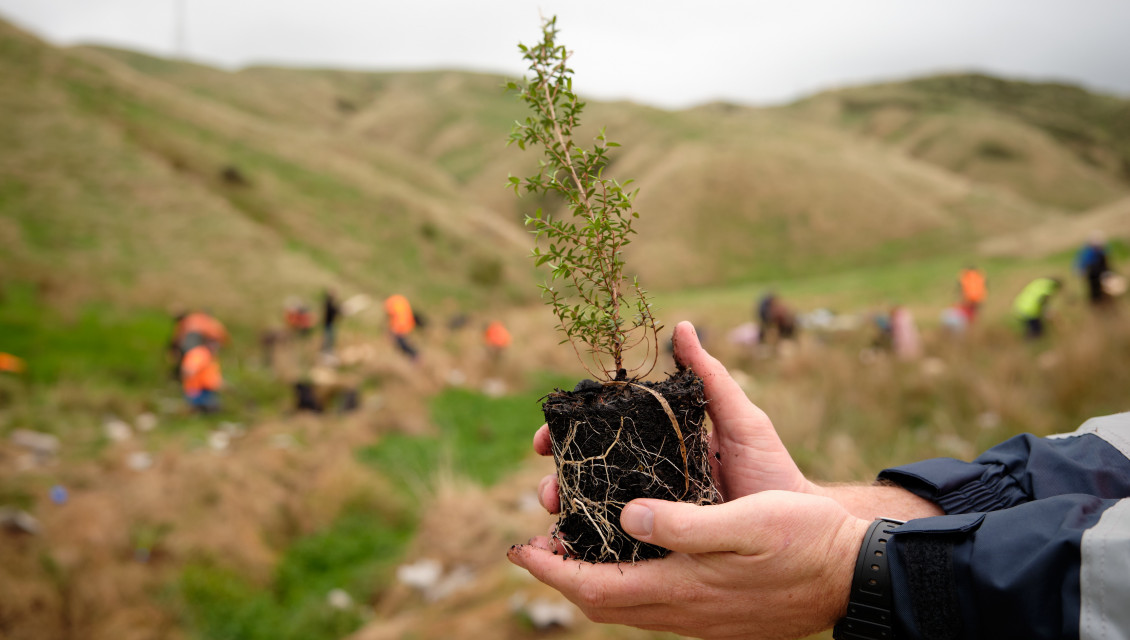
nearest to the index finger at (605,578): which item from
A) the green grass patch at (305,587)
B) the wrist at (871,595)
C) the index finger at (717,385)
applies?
the wrist at (871,595)

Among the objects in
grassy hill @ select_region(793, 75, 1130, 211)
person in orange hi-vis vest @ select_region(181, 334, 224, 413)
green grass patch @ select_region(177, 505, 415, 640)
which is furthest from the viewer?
grassy hill @ select_region(793, 75, 1130, 211)

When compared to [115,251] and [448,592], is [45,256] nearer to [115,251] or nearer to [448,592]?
[115,251]

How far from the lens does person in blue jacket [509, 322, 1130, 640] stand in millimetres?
1301

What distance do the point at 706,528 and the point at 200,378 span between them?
39.6ft

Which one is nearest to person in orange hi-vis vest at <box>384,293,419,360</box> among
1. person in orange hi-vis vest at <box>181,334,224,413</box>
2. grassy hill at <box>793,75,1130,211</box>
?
person in orange hi-vis vest at <box>181,334,224,413</box>

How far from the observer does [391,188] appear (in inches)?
1672

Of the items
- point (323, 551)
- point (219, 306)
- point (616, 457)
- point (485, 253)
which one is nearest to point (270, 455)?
point (323, 551)

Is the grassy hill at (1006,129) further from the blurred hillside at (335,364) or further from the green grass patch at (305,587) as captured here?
the green grass patch at (305,587)

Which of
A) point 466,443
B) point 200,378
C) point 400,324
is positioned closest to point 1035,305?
point 466,443

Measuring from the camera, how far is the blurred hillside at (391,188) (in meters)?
23.2

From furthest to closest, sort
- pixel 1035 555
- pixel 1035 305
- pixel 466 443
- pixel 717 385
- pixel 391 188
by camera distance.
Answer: pixel 391 188 → pixel 1035 305 → pixel 466 443 → pixel 717 385 → pixel 1035 555

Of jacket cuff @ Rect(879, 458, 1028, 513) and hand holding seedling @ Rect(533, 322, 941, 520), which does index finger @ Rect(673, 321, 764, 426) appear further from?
jacket cuff @ Rect(879, 458, 1028, 513)

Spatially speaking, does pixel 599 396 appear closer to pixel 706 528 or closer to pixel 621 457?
pixel 621 457

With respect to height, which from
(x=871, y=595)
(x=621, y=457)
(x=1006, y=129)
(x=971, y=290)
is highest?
(x=1006, y=129)
